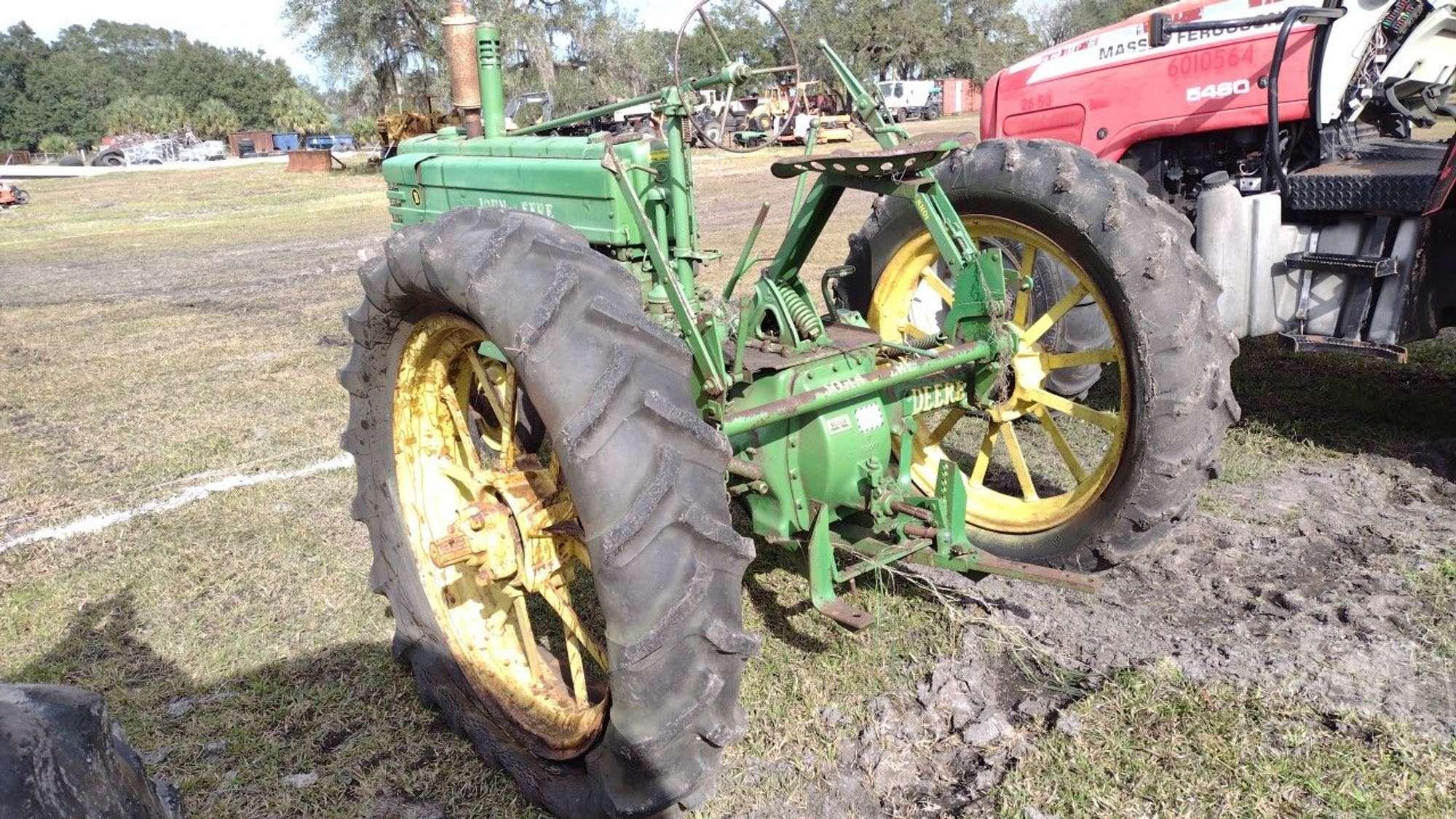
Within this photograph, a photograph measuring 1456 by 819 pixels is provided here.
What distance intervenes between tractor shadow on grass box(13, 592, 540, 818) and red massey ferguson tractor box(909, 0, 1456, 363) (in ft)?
8.26

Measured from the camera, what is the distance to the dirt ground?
8.70 feet

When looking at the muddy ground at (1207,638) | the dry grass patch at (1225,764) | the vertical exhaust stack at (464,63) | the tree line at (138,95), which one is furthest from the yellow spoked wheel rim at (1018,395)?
the tree line at (138,95)

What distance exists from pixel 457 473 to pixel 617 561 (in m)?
1.12

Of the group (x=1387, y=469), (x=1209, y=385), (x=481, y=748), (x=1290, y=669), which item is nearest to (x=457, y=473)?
(x=481, y=748)

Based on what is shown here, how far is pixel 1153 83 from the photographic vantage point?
5852 millimetres

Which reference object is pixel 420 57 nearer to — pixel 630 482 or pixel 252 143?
pixel 252 143

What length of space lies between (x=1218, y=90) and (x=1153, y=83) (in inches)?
14.3

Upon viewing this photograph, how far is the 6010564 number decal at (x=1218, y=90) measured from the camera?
552cm

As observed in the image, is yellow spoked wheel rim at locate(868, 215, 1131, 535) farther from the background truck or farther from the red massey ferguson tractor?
the background truck

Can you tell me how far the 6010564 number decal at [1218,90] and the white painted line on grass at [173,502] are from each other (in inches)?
194

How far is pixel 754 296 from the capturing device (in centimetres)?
319

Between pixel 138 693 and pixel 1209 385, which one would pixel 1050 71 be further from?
pixel 138 693

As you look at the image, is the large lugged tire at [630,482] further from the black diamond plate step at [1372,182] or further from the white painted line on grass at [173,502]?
the black diamond plate step at [1372,182]

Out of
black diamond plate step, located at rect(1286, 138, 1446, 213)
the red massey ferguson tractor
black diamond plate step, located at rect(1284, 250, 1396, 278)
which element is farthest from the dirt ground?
black diamond plate step, located at rect(1286, 138, 1446, 213)
